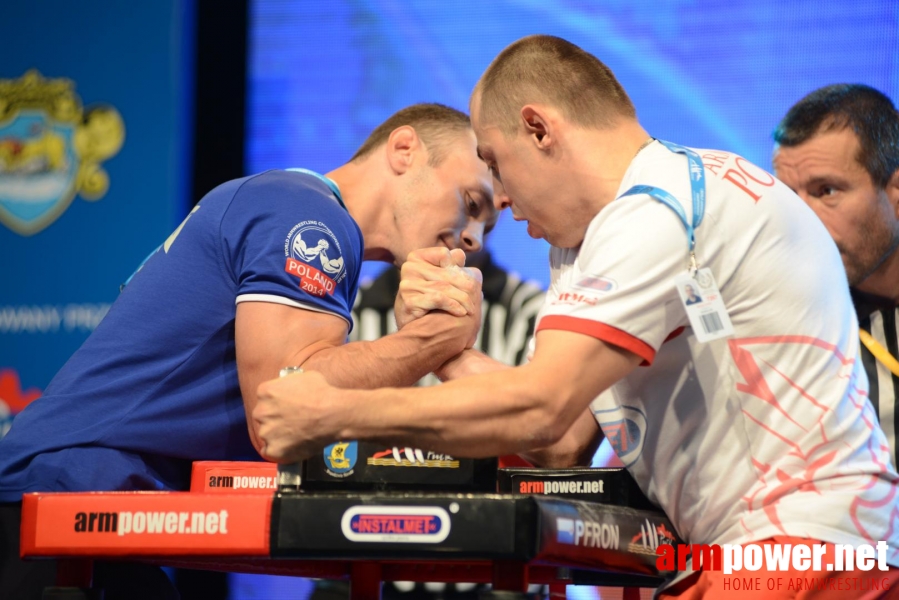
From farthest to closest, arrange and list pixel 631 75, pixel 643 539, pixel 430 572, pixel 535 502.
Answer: pixel 631 75
pixel 430 572
pixel 643 539
pixel 535 502

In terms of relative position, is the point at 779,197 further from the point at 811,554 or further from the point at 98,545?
the point at 98,545

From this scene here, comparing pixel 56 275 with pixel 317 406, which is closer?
pixel 317 406

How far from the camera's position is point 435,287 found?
6.78 feet

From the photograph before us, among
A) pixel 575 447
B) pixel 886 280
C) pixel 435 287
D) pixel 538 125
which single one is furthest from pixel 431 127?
pixel 886 280

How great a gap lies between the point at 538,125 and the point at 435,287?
51 cm

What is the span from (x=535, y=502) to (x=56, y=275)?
309 centimetres

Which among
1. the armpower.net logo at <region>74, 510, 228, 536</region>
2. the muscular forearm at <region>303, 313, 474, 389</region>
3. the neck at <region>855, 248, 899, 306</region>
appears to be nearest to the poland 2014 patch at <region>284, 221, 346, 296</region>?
the muscular forearm at <region>303, 313, 474, 389</region>

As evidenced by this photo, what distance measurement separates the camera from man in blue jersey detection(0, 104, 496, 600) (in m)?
1.81

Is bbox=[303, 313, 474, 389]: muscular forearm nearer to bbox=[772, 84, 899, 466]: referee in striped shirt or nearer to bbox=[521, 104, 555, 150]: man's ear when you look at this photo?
bbox=[521, 104, 555, 150]: man's ear

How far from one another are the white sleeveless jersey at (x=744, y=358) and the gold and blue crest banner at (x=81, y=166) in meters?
2.64

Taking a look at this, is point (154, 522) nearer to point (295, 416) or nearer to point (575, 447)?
point (295, 416)

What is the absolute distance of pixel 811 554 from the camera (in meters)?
1.36

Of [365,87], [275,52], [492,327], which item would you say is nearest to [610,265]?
[492,327]

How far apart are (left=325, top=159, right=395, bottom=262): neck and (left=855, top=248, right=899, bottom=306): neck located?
4.51ft
